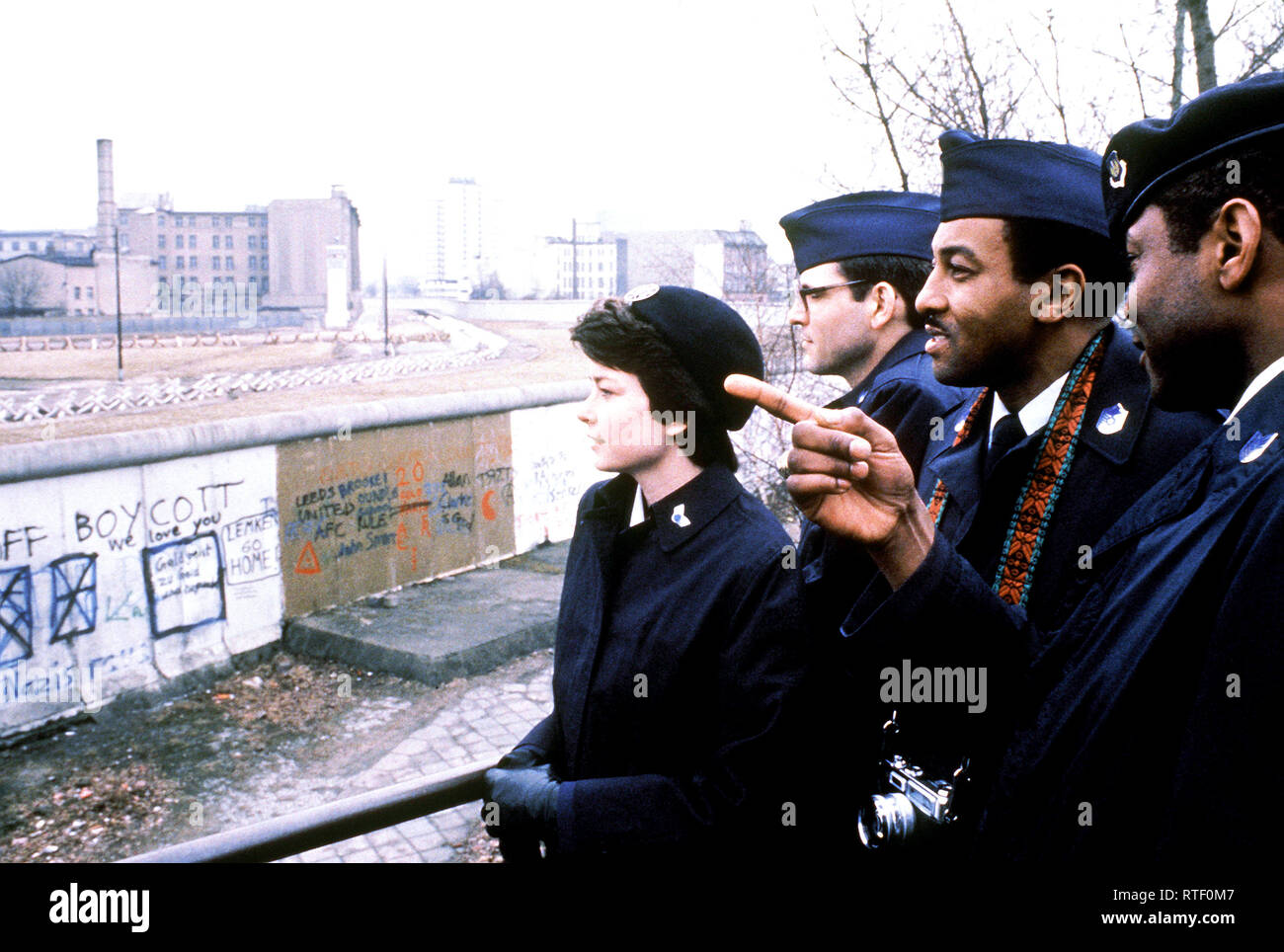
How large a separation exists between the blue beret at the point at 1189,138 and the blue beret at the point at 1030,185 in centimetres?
51

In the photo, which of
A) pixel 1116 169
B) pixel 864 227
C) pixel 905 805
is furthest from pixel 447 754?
pixel 1116 169

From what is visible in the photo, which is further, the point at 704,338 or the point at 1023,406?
the point at 704,338

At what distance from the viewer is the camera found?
1.81 meters

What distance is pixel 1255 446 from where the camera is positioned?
1.22m

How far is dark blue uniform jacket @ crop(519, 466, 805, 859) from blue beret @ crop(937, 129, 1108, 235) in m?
0.82

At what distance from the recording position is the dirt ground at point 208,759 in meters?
6.54

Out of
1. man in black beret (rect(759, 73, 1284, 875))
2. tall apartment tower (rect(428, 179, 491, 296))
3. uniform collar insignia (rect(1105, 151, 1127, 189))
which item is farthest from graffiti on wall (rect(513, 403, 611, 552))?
tall apartment tower (rect(428, 179, 491, 296))

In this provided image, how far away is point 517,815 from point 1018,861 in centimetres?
101

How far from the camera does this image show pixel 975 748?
183cm

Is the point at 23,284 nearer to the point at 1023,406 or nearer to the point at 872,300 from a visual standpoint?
the point at 872,300

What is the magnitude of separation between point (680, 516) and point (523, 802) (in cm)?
66
